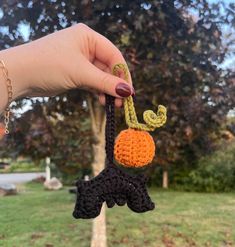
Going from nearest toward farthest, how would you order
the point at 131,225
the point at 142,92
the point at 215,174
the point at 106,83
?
the point at 106,83 < the point at 142,92 < the point at 131,225 < the point at 215,174

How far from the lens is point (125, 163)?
1.17 m

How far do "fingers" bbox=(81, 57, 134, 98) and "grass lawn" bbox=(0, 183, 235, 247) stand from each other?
12.5 ft

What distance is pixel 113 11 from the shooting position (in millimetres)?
3219

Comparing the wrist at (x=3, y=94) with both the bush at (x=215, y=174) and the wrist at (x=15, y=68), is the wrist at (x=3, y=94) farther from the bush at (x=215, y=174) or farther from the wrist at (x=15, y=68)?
the bush at (x=215, y=174)

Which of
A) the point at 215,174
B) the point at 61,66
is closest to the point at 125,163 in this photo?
the point at 61,66

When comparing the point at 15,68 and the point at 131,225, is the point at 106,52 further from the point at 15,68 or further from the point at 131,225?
the point at 131,225

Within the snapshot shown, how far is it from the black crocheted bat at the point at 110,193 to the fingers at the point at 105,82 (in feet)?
0.69

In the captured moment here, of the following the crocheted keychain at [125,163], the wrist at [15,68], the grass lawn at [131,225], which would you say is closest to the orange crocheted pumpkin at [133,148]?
the crocheted keychain at [125,163]

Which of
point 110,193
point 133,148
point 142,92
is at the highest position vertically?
point 142,92

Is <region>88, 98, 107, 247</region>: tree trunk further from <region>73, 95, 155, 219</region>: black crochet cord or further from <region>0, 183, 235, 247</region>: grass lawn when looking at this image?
<region>73, 95, 155, 219</region>: black crochet cord

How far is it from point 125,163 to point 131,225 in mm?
4748

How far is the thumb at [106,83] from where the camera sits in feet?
3.59

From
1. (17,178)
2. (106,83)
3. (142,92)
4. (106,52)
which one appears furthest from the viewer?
(17,178)

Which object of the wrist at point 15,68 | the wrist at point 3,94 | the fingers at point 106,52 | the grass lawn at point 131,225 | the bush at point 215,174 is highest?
the fingers at point 106,52
